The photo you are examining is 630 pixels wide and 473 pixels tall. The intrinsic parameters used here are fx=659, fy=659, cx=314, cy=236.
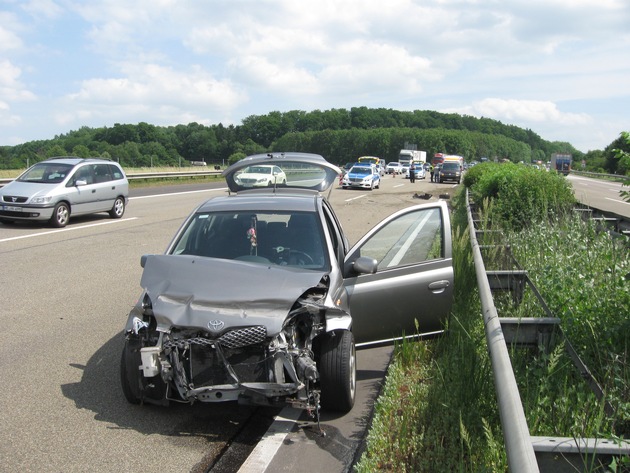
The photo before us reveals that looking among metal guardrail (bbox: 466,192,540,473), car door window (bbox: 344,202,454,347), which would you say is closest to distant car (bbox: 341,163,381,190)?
car door window (bbox: 344,202,454,347)

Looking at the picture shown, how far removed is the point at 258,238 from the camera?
5984 millimetres

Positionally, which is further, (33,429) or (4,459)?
(33,429)

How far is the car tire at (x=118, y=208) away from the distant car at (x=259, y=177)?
11726mm

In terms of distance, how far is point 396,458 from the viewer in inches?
160

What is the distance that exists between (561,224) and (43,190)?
1302cm

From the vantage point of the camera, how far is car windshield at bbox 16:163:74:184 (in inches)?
692

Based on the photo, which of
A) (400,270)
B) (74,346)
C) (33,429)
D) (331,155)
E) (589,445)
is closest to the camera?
(589,445)

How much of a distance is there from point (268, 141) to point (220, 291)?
121 metres

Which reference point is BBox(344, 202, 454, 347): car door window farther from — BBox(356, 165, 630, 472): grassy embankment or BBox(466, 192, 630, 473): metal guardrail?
BBox(466, 192, 630, 473): metal guardrail

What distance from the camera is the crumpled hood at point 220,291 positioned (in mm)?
4426

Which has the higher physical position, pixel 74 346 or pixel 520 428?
pixel 520 428

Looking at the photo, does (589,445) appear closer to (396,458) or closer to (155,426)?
(396,458)

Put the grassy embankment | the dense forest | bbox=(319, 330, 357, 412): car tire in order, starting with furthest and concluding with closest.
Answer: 1. the dense forest
2. bbox=(319, 330, 357, 412): car tire
3. the grassy embankment

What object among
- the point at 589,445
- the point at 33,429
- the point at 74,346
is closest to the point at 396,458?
the point at 589,445
